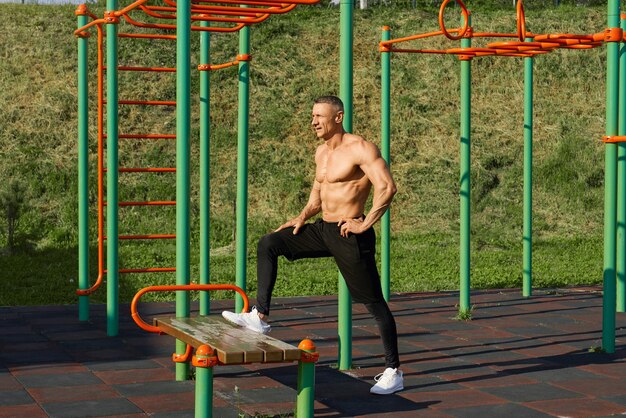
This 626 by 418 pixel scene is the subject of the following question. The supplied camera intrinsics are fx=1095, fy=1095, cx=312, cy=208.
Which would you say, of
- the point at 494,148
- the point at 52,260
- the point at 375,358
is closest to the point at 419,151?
the point at 494,148

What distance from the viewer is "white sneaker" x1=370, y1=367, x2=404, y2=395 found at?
6.38 metres

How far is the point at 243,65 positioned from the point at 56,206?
10.3m

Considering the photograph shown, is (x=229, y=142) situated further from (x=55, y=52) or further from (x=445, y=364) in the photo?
(x=445, y=364)

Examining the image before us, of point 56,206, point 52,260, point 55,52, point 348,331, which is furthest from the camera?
point 55,52

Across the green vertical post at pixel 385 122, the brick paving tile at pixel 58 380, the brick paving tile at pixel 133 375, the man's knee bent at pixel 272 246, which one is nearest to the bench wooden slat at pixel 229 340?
the man's knee bent at pixel 272 246

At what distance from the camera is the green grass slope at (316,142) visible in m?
16.2

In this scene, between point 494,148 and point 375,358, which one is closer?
point 375,358

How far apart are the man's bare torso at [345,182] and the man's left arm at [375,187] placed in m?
0.07

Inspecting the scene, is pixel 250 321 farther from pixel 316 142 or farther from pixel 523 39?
pixel 316 142

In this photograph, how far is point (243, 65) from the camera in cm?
900

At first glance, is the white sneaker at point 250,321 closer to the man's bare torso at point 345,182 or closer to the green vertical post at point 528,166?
the man's bare torso at point 345,182

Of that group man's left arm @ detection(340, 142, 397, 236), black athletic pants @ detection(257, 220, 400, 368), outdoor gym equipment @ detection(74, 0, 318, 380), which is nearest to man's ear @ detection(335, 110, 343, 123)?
man's left arm @ detection(340, 142, 397, 236)

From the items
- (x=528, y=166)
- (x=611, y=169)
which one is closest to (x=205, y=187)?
(x=611, y=169)

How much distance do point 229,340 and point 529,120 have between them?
6157 millimetres
